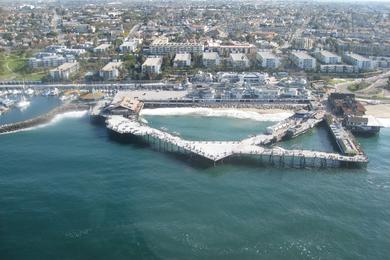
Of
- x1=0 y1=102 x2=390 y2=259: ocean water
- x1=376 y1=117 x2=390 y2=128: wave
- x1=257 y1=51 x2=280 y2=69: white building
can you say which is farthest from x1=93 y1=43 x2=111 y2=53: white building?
x1=376 y1=117 x2=390 y2=128: wave

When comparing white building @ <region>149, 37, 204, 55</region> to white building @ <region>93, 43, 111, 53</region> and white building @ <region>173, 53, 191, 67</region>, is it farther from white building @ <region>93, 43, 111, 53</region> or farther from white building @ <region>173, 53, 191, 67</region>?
white building @ <region>93, 43, 111, 53</region>

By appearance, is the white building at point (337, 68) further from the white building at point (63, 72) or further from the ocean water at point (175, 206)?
the white building at point (63, 72)

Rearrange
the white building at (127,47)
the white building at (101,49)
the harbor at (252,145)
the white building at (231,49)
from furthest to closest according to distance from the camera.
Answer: the white building at (127,47) → the white building at (231,49) → the white building at (101,49) → the harbor at (252,145)

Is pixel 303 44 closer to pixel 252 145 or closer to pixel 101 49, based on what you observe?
pixel 101 49

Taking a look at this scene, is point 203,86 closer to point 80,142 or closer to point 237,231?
point 80,142

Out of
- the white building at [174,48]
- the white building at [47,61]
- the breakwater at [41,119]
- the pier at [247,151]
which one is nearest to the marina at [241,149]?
the pier at [247,151]

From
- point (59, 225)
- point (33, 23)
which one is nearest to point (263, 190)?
point (59, 225)
